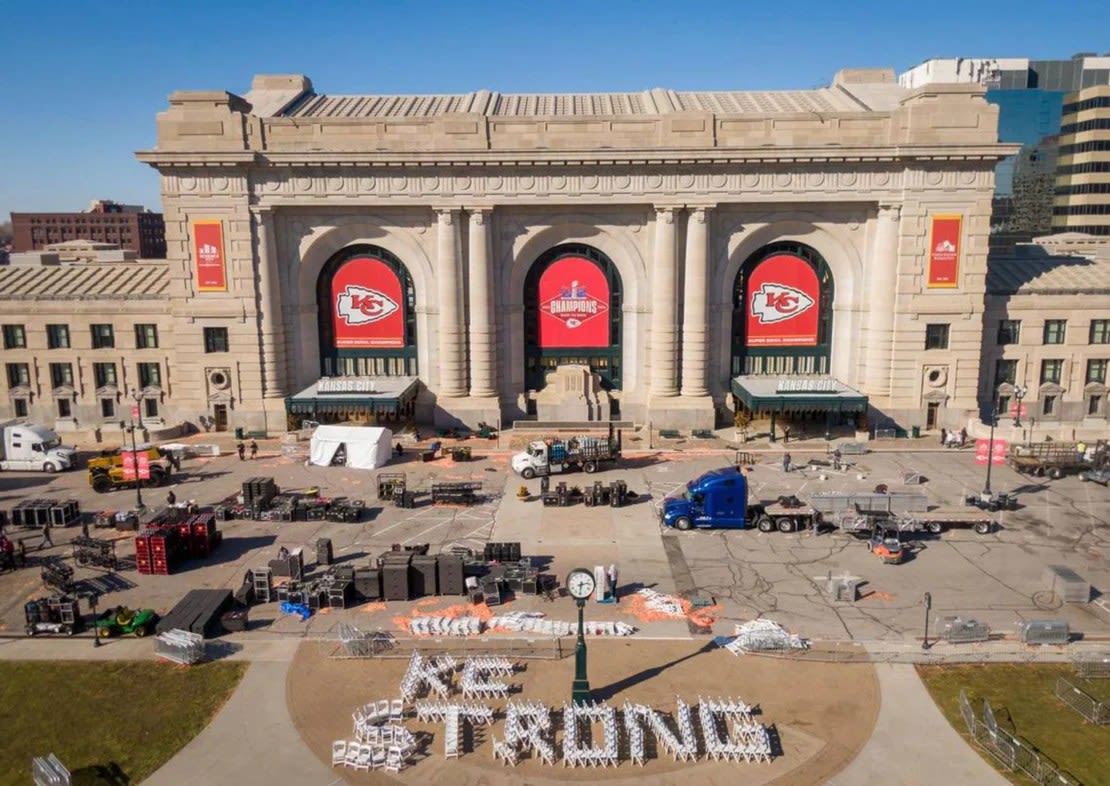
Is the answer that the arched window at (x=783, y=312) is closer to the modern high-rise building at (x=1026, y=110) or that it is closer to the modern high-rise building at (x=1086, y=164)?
the modern high-rise building at (x=1086, y=164)

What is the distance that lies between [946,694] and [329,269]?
46.3 metres

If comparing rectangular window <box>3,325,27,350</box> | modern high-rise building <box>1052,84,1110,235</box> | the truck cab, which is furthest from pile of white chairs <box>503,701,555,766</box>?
modern high-rise building <box>1052,84,1110,235</box>

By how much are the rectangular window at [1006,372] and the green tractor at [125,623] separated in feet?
177

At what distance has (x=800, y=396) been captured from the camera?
170 feet

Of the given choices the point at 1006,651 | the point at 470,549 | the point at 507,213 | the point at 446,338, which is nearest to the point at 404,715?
the point at 470,549

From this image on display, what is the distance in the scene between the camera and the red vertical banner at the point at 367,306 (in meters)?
56.5

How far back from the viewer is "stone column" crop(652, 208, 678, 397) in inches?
2114

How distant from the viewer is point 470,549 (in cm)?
3450

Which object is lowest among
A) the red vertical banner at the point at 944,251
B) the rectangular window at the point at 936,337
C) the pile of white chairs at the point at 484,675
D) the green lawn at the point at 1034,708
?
the green lawn at the point at 1034,708

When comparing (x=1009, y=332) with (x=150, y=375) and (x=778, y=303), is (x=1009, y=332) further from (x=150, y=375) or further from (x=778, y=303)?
(x=150, y=375)

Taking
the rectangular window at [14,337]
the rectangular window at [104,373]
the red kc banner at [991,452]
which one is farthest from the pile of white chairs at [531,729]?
the rectangular window at [14,337]

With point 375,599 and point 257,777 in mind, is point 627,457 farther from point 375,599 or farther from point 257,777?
point 257,777

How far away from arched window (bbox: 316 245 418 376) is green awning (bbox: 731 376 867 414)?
77.9 feet

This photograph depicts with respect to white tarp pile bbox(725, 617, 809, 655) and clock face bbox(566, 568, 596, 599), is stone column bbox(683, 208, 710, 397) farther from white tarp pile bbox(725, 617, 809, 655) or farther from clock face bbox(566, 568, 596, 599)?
clock face bbox(566, 568, 596, 599)
